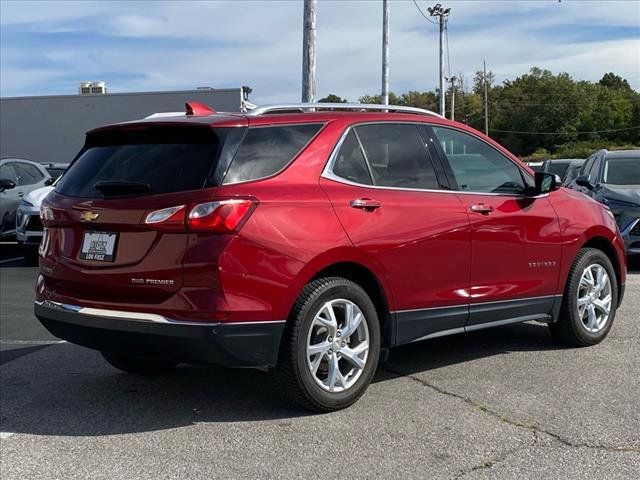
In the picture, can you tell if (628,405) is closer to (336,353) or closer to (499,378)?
(499,378)

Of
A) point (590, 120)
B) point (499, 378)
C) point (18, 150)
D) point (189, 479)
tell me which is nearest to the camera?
point (189, 479)

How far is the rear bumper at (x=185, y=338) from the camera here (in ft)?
13.3

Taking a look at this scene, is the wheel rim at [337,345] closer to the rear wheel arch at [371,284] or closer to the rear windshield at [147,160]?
the rear wheel arch at [371,284]

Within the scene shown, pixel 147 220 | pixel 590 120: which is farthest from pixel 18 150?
pixel 590 120

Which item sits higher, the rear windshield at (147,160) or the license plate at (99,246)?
the rear windshield at (147,160)

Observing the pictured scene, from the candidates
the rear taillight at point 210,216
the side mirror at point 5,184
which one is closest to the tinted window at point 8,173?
the side mirror at point 5,184

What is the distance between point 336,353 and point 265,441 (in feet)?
2.27

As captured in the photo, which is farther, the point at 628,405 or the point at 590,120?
the point at 590,120

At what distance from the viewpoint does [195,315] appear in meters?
4.05

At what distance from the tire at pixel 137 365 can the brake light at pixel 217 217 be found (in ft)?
5.62

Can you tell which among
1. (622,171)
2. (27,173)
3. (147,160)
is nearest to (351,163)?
(147,160)

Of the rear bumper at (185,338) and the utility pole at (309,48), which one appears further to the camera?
the utility pole at (309,48)

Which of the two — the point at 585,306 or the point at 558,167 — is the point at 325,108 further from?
the point at 558,167

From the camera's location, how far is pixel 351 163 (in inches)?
187
